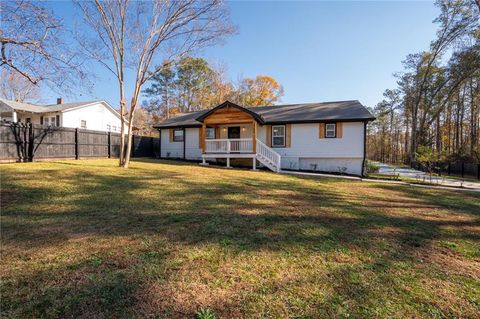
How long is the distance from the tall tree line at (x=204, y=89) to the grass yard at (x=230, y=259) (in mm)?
30151

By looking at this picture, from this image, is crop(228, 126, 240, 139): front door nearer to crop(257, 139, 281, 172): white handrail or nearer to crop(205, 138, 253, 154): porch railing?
crop(205, 138, 253, 154): porch railing

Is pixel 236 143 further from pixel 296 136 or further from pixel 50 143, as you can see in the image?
pixel 50 143

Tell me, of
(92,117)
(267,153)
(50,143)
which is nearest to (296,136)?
(267,153)

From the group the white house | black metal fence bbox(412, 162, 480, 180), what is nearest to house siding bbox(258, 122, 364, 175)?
the white house

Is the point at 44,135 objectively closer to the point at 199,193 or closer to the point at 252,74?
the point at 199,193

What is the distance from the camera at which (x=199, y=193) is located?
7309 millimetres

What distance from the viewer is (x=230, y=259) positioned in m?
3.26

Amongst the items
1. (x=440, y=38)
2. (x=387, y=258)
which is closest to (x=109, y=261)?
(x=387, y=258)

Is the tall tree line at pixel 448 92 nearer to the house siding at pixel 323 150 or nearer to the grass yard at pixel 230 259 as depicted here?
the house siding at pixel 323 150

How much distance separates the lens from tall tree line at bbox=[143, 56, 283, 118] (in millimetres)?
34312

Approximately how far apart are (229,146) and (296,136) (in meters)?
4.44

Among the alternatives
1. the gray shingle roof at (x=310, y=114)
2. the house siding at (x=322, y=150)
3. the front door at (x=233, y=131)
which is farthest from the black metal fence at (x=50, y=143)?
the house siding at (x=322, y=150)

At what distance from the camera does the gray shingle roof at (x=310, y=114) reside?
596 inches

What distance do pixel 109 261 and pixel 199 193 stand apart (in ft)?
13.8
